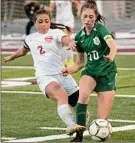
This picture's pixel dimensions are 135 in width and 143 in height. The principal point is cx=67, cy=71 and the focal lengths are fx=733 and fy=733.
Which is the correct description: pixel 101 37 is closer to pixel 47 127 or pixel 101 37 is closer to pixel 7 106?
pixel 47 127

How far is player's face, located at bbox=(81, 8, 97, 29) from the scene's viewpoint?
924 centimetres

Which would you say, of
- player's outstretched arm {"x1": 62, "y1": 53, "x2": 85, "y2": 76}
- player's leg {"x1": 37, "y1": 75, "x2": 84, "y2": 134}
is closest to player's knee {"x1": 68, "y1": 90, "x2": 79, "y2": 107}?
player's leg {"x1": 37, "y1": 75, "x2": 84, "y2": 134}

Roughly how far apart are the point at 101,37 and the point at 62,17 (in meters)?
12.0

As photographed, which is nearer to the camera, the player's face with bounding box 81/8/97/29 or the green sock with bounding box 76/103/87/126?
the green sock with bounding box 76/103/87/126

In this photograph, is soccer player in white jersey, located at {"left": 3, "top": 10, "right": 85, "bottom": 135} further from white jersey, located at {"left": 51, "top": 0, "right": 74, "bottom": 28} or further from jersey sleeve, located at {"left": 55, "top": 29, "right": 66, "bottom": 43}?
white jersey, located at {"left": 51, "top": 0, "right": 74, "bottom": 28}

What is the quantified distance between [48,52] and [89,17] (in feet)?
3.02

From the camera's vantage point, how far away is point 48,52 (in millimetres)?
9891

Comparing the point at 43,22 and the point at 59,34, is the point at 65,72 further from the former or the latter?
the point at 43,22

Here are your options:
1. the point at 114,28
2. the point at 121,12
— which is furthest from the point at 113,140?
the point at 121,12

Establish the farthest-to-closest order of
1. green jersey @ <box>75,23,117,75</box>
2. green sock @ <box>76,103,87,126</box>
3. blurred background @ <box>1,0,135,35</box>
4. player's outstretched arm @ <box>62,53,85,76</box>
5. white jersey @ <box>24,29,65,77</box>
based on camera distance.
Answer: blurred background @ <box>1,0,135,35</box> < white jersey @ <box>24,29,65,77</box> < player's outstretched arm @ <box>62,53,85,76</box> < green jersey @ <box>75,23,117,75</box> < green sock @ <box>76,103,87,126</box>

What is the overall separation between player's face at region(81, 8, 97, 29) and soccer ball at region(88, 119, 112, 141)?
1236mm

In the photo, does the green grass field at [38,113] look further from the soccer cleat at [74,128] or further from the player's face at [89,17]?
the player's face at [89,17]

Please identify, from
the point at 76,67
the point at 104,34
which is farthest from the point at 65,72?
the point at 104,34

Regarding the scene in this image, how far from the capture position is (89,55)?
9.27 metres
